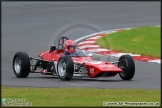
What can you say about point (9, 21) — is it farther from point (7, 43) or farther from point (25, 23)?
point (7, 43)

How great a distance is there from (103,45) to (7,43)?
10.8ft

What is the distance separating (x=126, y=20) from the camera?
27.5m

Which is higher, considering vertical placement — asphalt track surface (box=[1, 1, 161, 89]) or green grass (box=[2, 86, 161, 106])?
asphalt track surface (box=[1, 1, 161, 89])

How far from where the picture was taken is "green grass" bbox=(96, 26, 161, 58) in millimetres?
19938

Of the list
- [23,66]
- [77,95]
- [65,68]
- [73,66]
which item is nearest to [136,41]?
[23,66]

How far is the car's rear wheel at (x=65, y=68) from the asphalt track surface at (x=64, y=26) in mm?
170

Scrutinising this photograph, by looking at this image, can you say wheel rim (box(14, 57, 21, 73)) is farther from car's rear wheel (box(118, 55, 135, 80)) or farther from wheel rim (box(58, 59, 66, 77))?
car's rear wheel (box(118, 55, 135, 80))

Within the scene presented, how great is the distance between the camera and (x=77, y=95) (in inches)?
458

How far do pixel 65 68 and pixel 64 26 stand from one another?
11253 mm

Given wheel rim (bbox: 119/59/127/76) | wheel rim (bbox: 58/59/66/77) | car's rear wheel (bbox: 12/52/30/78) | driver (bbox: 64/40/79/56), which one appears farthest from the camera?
driver (bbox: 64/40/79/56)

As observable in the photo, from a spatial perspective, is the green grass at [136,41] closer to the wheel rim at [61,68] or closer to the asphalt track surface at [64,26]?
the asphalt track surface at [64,26]

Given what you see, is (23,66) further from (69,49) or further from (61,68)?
(69,49)

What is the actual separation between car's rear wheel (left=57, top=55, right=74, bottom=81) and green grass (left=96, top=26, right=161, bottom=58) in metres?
4.87

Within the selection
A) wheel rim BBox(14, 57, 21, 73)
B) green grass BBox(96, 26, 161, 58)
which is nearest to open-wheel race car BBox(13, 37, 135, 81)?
wheel rim BBox(14, 57, 21, 73)
